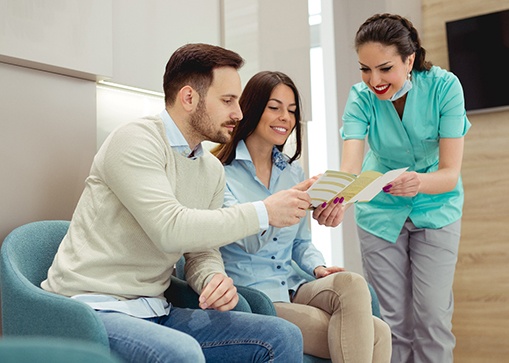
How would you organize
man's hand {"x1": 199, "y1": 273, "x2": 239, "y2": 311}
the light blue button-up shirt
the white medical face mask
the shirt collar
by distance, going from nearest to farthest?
man's hand {"x1": 199, "y1": 273, "x2": 239, "y2": 311}
the shirt collar
the light blue button-up shirt
the white medical face mask

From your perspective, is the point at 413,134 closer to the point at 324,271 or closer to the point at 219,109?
the point at 324,271

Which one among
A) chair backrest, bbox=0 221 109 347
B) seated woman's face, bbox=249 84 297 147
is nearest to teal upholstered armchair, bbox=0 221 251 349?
chair backrest, bbox=0 221 109 347

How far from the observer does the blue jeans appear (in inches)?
55.6

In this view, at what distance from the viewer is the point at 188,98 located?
1825 millimetres

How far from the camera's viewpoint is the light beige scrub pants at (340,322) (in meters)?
1.96

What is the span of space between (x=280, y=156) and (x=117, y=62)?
0.70 m

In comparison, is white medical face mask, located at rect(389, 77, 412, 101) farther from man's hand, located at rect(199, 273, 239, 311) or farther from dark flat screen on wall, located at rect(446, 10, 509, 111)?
dark flat screen on wall, located at rect(446, 10, 509, 111)

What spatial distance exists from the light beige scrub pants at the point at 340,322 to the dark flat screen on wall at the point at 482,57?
2352 mm

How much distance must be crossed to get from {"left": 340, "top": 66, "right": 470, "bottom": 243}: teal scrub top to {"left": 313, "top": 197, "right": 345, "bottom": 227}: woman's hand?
2.25ft

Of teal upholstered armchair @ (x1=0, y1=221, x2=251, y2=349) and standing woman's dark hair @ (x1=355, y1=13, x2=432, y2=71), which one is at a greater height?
standing woman's dark hair @ (x1=355, y1=13, x2=432, y2=71)

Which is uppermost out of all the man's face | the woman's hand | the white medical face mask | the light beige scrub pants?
the white medical face mask

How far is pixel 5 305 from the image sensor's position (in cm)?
163

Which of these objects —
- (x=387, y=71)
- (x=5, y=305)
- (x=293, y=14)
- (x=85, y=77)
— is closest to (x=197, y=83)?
(x=85, y=77)

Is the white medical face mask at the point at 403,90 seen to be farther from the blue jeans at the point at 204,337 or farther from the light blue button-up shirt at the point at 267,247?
the blue jeans at the point at 204,337
